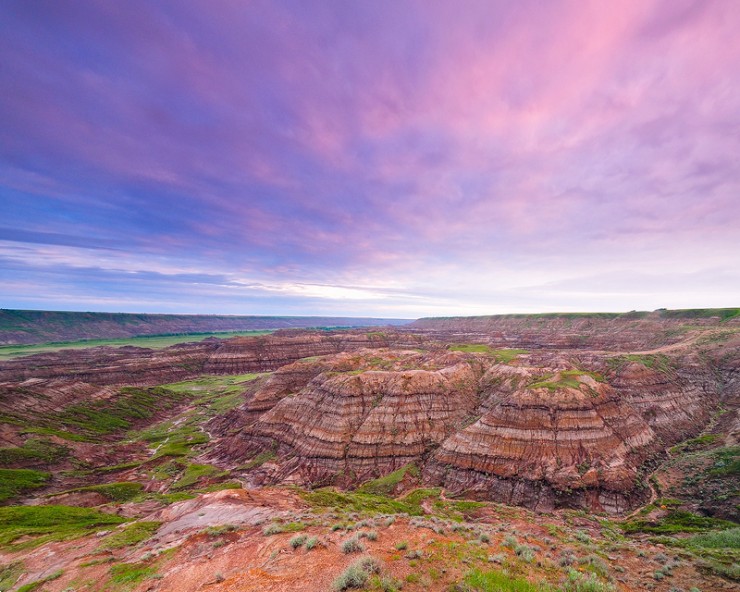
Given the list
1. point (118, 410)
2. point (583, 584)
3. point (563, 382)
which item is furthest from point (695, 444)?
point (118, 410)

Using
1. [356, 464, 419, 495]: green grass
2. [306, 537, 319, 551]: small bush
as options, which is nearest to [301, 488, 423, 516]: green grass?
[356, 464, 419, 495]: green grass

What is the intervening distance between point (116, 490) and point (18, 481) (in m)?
19.1

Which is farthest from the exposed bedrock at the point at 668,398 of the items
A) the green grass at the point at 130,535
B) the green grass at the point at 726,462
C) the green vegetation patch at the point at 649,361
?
the green grass at the point at 130,535

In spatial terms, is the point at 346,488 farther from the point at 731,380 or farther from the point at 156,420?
the point at 731,380

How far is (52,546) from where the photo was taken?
26766 mm

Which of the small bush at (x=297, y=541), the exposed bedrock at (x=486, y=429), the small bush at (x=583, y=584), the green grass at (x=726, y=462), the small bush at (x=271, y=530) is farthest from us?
the exposed bedrock at (x=486, y=429)

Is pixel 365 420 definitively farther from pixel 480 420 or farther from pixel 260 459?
pixel 260 459

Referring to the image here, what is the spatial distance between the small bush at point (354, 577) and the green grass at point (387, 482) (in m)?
45.6

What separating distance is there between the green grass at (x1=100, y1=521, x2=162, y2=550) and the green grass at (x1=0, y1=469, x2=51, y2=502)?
46.2m

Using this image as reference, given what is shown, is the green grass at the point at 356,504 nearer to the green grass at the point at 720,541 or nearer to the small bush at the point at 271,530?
the small bush at the point at 271,530

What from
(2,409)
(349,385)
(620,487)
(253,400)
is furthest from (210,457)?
(620,487)

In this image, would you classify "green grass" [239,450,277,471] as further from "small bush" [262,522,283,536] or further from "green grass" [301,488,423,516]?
"small bush" [262,522,283,536]

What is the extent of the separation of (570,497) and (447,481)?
19.1 m

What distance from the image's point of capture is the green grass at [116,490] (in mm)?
51812
